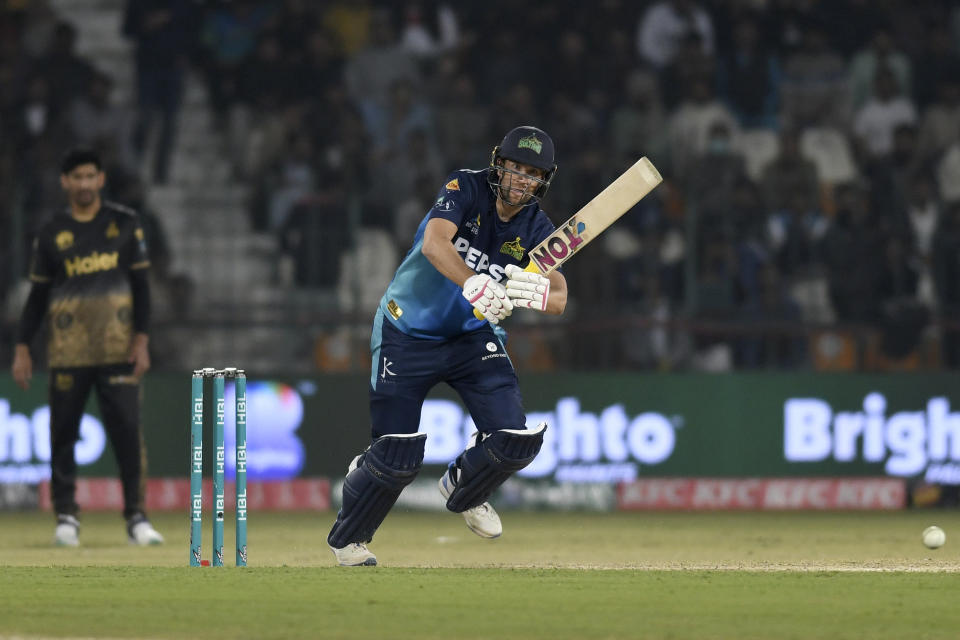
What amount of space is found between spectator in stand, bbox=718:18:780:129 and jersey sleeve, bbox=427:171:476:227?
316 inches

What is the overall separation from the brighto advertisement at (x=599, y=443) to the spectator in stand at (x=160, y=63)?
392cm

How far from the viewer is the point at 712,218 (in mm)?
12625

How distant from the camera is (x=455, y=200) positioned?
22.8ft

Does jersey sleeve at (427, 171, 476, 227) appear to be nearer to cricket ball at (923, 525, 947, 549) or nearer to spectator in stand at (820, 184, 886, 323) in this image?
cricket ball at (923, 525, 947, 549)

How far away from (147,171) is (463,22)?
3357 millimetres

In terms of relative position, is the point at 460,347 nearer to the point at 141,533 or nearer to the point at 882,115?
the point at 141,533

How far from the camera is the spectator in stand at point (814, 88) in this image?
48.2ft

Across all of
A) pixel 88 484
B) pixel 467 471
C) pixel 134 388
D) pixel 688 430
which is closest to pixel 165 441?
pixel 88 484

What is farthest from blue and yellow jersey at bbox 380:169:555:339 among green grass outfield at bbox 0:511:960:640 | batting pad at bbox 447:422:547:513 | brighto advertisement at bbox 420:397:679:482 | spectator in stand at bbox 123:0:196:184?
spectator in stand at bbox 123:0:196:184

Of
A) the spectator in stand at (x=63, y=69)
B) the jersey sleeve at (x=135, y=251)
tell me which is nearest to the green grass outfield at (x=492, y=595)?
the jersey sleeve at (x=135, y=251)

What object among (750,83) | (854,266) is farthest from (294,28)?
(854,266)

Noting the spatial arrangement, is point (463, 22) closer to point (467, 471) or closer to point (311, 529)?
point (311, 529)

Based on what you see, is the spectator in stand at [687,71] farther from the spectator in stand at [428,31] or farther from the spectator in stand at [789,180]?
the spectator in stand at [428,31]

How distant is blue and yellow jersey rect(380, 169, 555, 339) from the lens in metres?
A: 7.09
